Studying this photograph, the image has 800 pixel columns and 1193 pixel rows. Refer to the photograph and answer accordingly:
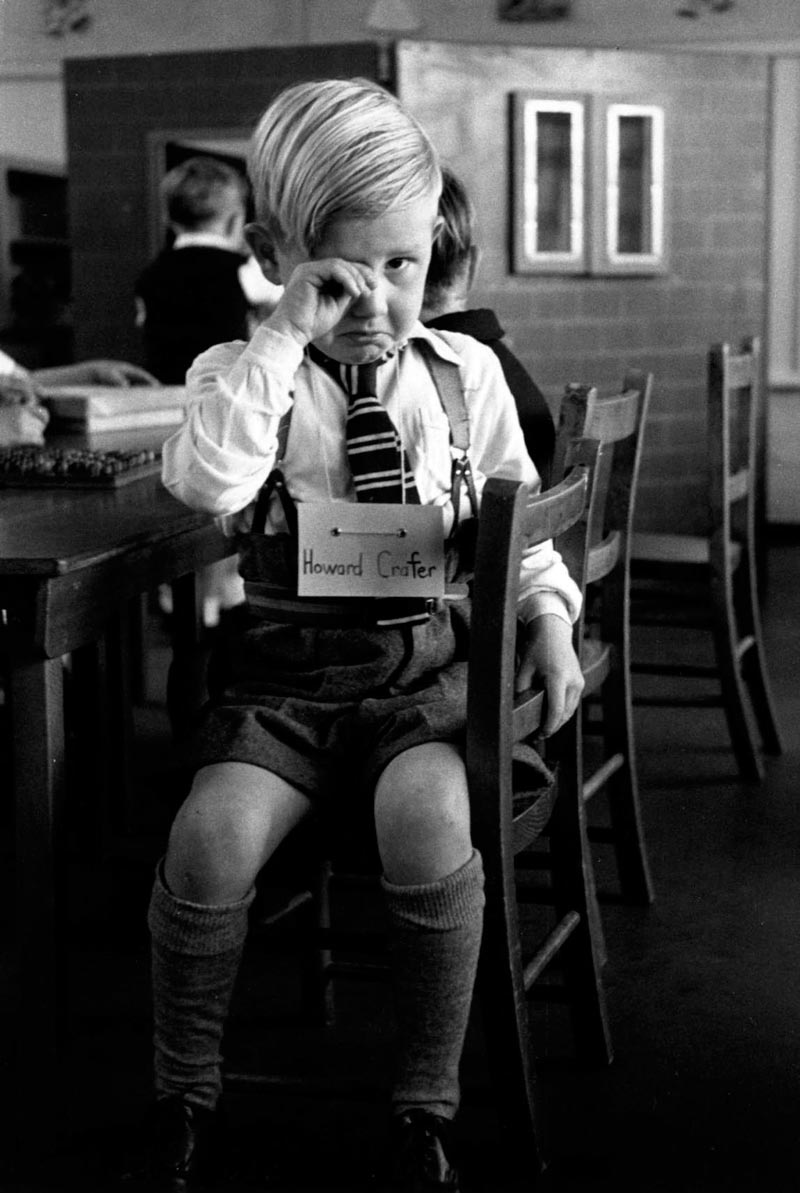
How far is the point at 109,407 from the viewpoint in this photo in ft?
9.64

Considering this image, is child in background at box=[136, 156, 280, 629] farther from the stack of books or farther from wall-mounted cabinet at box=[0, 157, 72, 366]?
wall-mounted cabinet at box=[0, 157, 72, 366]

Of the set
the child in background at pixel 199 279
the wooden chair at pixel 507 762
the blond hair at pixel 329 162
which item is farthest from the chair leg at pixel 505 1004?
the child in background at pixel 199 279

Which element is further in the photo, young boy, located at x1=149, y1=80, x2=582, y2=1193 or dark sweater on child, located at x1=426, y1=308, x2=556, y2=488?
dark sweater on child, located at x1=426, y1=308, x2=556, y2=488

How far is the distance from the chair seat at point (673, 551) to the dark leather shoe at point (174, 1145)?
211 centimetres

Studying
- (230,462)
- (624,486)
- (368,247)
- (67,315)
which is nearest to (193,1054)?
(230,462)

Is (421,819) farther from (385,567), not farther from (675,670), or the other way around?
(675,670)

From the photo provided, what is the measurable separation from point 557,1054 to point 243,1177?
515 millimetres

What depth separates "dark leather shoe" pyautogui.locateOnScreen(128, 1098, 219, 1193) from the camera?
1.63 meters

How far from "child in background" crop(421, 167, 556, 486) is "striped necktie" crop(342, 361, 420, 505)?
0.57 meters

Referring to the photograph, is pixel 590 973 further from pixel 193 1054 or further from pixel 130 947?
pixel 130 947

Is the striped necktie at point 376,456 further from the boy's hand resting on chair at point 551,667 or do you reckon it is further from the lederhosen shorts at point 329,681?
the boy's hand resting on chair at point 551,667

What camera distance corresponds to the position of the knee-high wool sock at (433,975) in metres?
1.58

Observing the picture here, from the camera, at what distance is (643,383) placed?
2.49 m

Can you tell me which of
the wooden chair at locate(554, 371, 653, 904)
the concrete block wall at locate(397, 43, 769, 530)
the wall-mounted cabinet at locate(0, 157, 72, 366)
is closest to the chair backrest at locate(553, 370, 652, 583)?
the wooden chair at locate(554, 371, 653, 904)
